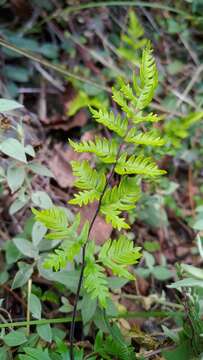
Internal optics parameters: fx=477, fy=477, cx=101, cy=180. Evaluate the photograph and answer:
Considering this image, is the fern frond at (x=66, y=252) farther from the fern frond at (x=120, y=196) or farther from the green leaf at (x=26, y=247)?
the green leaf at (x=26, y=247)

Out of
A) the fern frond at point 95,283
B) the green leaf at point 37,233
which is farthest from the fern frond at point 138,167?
the green leaf at point 37,233

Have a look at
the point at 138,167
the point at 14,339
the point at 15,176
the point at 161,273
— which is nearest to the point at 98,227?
the point at 161,273

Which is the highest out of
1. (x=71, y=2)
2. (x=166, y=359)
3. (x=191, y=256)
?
(x=71, y=2)

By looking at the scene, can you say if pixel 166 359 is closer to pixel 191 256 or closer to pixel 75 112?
pixel 191 256

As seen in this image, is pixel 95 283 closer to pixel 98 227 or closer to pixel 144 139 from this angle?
pixel 144 139

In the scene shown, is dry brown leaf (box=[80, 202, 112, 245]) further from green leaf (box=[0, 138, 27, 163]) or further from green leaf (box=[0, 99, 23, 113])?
green leaf (box=[0, 99, 23, 113])

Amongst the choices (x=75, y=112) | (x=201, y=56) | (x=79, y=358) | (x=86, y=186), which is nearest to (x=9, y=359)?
(x=79, y=358)
